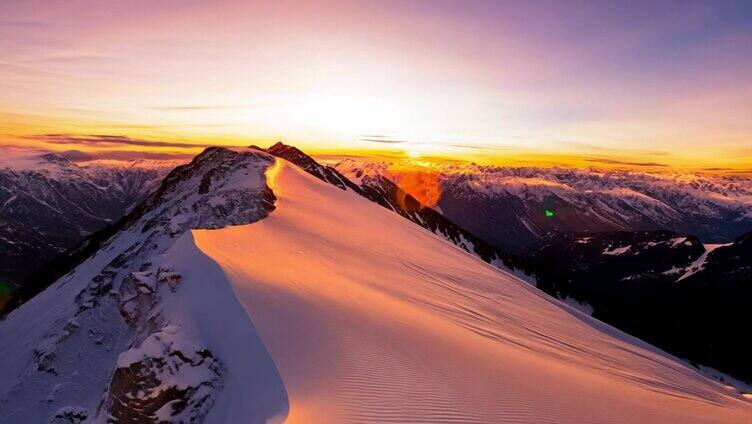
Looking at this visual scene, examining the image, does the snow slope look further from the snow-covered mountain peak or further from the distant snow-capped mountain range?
the snow-covered mountain peak

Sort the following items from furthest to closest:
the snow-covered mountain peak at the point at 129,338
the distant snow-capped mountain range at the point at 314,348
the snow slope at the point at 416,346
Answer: the snow-covered mountain peak at the point at 129,338 → the distant snow-capped mountain range at the point at 314,348 → the snow slope at the point at 416,346

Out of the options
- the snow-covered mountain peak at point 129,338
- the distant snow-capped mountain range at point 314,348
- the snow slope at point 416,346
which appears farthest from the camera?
the snow-covered mountain peak at point 129,338

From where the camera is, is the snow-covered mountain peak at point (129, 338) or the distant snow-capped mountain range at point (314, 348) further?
the snow-covered mountain peak at point (129, 338)

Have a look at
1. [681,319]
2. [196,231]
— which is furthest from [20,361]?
[681,319]

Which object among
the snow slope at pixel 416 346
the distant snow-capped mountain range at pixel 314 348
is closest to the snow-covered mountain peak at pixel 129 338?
the distant snow-capped mountain range at pixel 314 348

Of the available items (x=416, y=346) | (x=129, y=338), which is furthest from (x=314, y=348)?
(x=129, y=338)

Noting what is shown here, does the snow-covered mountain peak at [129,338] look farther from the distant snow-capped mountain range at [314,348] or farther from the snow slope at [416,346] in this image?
the snow slope at [416,346]

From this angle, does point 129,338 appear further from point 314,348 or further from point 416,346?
point 416,346

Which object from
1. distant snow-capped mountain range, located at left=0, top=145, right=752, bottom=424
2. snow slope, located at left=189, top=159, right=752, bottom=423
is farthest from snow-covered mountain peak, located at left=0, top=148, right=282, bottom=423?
snow slope, located at left=189, top=159, right=752, bottom=423
